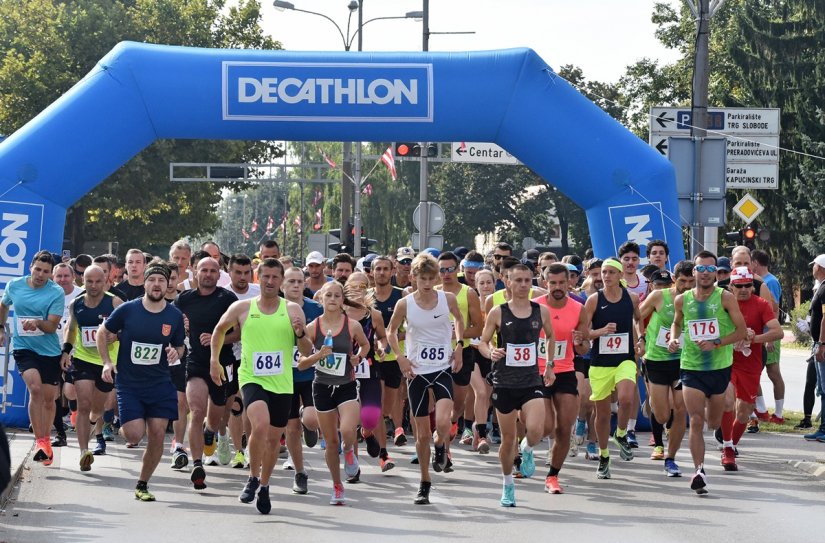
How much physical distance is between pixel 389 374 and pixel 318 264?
4.38 feet

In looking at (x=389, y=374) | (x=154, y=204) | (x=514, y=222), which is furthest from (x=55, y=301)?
(x=514, y=222)

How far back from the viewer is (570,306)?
12258mm

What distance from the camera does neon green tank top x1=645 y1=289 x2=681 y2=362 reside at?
508 inches

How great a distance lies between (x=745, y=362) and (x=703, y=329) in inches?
84.4

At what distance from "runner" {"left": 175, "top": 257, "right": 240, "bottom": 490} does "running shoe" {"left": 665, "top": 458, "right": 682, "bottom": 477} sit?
12.4 feet

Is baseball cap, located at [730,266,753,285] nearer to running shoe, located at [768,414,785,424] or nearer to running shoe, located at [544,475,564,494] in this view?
running shoe, located at [544,475,564,494]

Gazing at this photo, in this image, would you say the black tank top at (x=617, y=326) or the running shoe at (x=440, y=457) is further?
the black tank top at (x=617, y=326)

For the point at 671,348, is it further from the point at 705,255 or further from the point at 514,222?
the point at 514,222

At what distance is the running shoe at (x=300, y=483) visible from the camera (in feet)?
38.2

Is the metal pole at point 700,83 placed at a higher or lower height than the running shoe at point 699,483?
higher

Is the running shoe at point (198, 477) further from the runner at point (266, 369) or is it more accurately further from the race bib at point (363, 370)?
the race bib at point (363, 370)

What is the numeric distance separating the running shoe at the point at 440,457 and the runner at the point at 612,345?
1.32 meters

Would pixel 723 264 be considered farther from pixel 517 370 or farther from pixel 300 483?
pixel 300 483

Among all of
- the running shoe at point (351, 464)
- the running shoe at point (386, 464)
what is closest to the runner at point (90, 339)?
the running shoe at point (351, 464)
